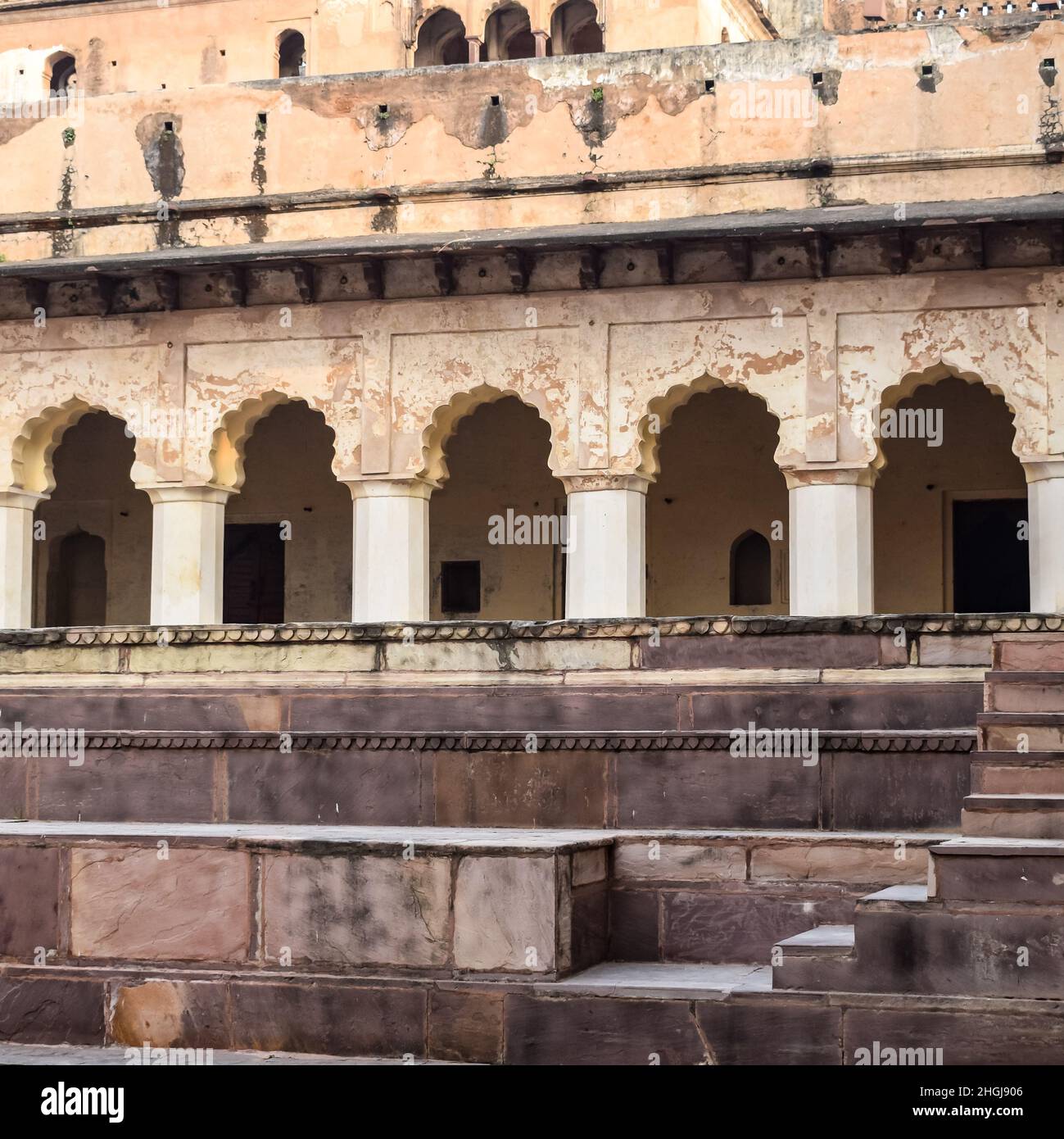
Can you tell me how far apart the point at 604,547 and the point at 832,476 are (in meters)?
1.60

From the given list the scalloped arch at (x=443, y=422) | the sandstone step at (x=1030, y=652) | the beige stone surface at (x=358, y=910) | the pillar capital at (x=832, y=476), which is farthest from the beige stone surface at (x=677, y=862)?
the scalloped arch at (x=443, y=422)

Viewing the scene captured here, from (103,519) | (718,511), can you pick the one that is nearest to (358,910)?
(718,511)

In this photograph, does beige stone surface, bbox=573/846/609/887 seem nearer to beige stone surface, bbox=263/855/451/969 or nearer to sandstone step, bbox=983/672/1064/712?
beige stone surface, bbox=263/855/451/969

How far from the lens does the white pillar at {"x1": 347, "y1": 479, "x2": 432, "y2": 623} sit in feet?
44.0

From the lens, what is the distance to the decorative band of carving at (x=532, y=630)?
28.1 feet

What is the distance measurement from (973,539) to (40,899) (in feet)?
34.2

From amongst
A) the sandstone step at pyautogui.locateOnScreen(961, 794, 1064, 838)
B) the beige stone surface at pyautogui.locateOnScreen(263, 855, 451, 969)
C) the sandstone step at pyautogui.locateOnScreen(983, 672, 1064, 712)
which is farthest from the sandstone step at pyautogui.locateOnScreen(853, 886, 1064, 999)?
the sandstone step at pyautogui.locateOnScreen(983, 672, 1064, 712)

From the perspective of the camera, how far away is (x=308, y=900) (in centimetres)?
649

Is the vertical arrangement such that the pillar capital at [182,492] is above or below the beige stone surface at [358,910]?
above

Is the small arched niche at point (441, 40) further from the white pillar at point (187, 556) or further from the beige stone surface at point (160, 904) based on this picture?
the beige stone surface at point (160, 904)

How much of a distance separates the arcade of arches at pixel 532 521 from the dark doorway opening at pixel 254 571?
16mm

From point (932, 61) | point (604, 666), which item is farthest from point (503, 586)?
point (604, 666)

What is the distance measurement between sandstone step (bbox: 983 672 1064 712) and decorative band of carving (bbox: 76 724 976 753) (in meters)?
0.21
